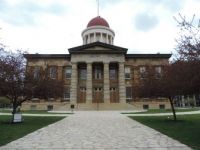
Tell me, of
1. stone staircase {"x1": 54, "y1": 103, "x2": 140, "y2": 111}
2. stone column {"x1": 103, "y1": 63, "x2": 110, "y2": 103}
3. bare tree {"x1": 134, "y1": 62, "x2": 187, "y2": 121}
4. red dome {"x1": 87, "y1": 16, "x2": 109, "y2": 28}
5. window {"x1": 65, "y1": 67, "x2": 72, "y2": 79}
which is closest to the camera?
bare tree {"x1": 134, "y1": 62, "x2": 187, "y2": 121}

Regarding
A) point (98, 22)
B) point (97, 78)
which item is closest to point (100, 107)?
point (97, 78)

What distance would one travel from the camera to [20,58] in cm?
2258

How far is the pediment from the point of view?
56.9 meters

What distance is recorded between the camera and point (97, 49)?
57.1m

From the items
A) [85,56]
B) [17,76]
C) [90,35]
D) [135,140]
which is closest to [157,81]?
[17,76]

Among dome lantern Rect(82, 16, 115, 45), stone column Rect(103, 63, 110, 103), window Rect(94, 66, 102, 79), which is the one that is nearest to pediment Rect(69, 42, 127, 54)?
stone column Rect(103, 63, 110, 103)

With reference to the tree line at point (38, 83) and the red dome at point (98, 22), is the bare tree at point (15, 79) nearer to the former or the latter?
the tree line at point (38, 83)

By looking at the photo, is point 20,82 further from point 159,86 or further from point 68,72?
point 68,72

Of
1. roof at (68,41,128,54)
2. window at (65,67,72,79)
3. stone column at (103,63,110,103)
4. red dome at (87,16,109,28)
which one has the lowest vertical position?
stone column at (103,63,110,103)

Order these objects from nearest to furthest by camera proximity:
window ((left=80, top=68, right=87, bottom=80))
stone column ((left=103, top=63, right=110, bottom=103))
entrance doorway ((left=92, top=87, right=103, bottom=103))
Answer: stone column ((left=103, top=63, right=110, bottom=103)), entrance doorway ((left=92, top=87, right=103, bottom=103)), window ((left=80, top=68, right=87, bottom=80))

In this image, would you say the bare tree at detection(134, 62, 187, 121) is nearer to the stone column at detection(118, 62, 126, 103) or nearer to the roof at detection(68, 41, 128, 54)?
the stone column at detection(118, 62, 126, 103)

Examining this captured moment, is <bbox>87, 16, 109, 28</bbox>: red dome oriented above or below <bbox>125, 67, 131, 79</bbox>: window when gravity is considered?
above

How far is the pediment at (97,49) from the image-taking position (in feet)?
187

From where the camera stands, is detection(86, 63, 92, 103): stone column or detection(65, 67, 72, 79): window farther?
detection(65, 67, 72, 79): window
